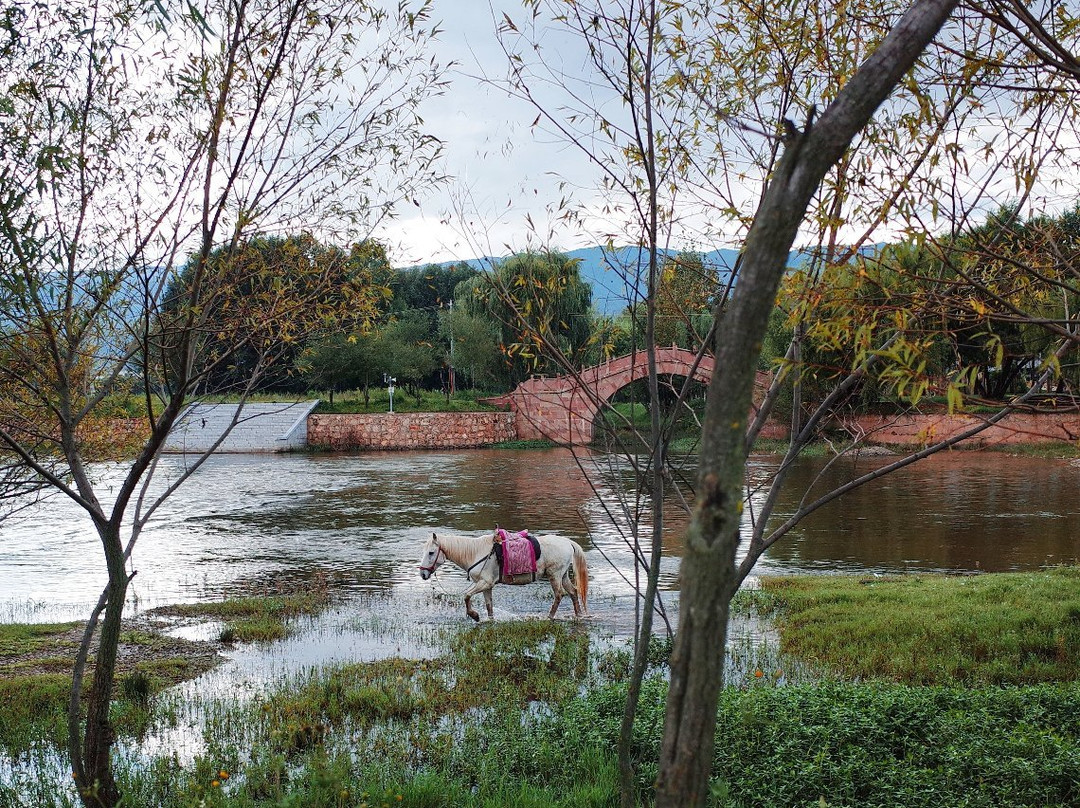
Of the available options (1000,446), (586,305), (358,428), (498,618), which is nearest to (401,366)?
(358,428)

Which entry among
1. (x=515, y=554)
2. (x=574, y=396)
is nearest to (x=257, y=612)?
(x=515, y=554)

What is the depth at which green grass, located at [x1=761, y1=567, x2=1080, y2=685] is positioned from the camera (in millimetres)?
8578

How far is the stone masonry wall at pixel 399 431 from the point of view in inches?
1905

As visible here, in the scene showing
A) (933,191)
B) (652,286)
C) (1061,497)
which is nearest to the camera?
(652,286)

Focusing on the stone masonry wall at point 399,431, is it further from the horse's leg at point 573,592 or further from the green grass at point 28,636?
the green grass at point 28,636

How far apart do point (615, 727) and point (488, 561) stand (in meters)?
5.90

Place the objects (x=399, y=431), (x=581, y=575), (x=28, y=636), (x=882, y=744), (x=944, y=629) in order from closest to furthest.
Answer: (x=882, y=744), (x=944, y=629), (x=28, y=636), (x=581, y=575), (x=399, y=431)

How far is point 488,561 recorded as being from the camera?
12.6 meters

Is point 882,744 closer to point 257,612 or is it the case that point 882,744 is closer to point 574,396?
point 574,396

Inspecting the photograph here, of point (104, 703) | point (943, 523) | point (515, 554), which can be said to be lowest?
point (943, 523)

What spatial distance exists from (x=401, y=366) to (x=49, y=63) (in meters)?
47.6

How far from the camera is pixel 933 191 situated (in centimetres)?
457

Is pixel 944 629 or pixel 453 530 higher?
pixel 944 629

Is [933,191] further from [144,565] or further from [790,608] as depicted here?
[144,565]
